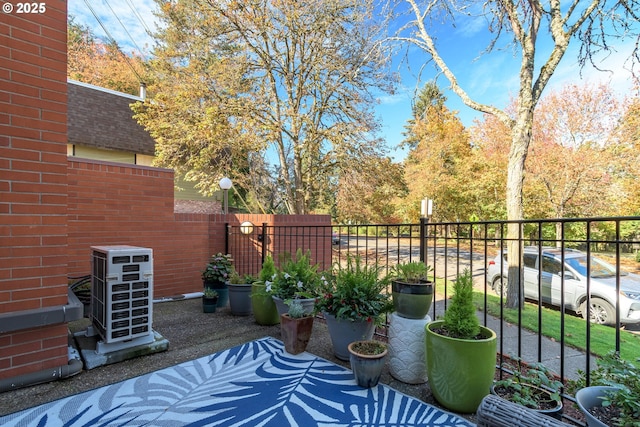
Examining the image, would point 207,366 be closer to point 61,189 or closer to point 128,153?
point 61,189

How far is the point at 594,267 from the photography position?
594 centimetres

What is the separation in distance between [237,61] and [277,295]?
307 inches

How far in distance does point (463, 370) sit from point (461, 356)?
3.5 inches

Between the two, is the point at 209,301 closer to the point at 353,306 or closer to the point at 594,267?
the point at 353,306

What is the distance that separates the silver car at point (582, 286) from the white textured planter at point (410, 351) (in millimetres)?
3187

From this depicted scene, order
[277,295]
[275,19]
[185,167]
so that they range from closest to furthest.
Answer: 1. [277,295]
2. [275,19]
3. [185,167]

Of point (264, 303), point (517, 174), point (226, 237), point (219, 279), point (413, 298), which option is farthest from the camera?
point (517, 174)

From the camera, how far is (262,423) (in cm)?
174

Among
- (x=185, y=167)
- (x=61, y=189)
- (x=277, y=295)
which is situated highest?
(x=185, y=167)

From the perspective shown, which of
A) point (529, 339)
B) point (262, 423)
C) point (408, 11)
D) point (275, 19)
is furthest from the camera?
point (275, 19)

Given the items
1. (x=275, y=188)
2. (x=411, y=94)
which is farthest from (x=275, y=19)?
(x=275, y=188)

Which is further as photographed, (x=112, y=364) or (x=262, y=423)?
(x=112, y=364)

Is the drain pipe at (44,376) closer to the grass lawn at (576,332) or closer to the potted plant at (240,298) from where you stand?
the potted plant at (240,298)

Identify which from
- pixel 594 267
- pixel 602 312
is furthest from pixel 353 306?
pixel 594 267
